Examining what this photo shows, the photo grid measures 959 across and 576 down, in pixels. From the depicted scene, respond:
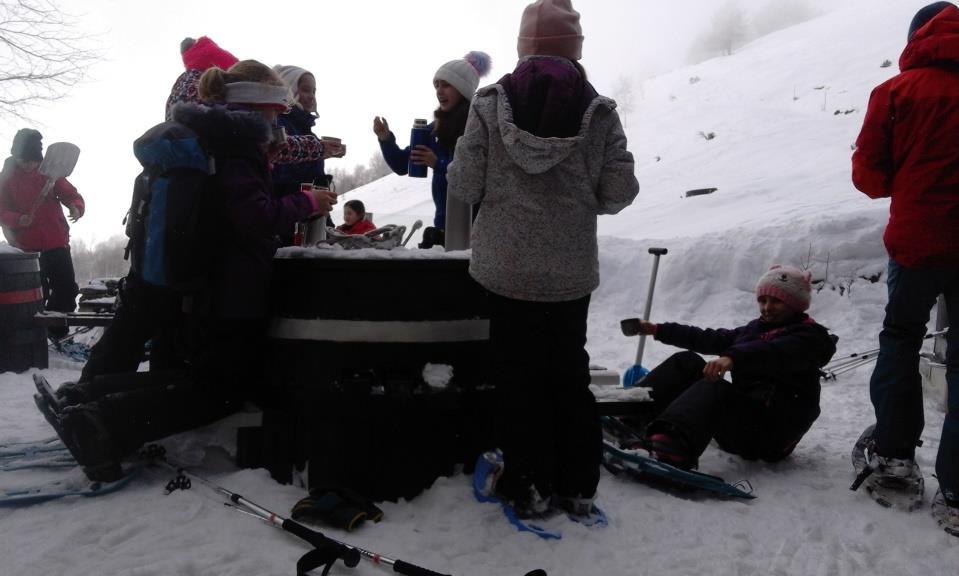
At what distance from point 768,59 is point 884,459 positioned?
41.7m

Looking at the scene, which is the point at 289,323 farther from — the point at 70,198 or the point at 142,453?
the point at 70,198

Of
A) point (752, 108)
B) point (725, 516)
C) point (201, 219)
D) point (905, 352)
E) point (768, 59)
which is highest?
point (768, 59)

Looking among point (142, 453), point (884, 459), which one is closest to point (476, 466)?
point (142, 453)

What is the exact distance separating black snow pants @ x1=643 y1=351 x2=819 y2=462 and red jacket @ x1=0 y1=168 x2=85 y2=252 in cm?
633

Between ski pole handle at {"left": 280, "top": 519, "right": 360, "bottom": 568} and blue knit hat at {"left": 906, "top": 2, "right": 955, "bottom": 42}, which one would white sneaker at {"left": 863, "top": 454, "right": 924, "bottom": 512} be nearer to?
blue knit hat at {"left": 906, "top": 2, "right": 955, "bottom": 42}

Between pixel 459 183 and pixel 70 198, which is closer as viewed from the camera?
pixel 459 183

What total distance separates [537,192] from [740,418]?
1.64 m

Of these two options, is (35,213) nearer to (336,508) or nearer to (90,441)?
(90,441)

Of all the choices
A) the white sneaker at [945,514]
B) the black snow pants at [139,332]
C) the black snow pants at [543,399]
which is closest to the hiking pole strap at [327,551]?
the black snow pants at [543,399]

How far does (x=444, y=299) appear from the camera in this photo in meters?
2.91

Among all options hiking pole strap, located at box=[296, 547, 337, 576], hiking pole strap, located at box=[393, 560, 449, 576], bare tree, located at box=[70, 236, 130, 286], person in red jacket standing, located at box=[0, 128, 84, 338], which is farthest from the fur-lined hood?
bare tree, located at box=[70, 236, 130, 286]

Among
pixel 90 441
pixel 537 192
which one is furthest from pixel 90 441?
pixel 537 192

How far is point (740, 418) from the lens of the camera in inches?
135

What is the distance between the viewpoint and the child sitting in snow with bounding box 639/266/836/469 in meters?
3.22
